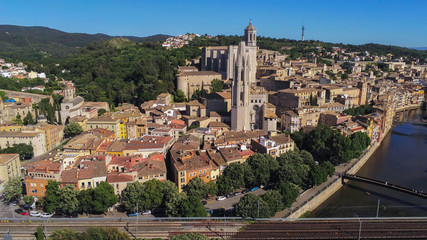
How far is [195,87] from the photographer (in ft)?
115

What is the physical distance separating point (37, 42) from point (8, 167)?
96.5m

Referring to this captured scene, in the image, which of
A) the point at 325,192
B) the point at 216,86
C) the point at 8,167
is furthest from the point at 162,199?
the point at 216,86

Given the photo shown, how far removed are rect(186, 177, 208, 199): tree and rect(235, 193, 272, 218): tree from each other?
→ 227cm

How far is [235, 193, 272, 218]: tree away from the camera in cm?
1484

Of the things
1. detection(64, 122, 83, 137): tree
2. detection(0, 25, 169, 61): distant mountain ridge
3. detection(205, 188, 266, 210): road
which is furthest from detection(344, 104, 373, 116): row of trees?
detection(0, 25, 169, 61): distant mountain ridge

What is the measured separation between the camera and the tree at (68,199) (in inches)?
604

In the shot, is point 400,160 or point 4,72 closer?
point 400,160

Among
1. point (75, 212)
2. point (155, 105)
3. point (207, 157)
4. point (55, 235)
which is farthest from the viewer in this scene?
point (155, 105)

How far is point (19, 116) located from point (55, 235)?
20906 mm

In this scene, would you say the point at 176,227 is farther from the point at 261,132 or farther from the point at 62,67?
the point at 62,67

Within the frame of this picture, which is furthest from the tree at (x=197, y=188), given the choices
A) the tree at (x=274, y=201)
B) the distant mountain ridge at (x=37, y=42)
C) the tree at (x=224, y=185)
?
the distant mountain ridge at (x=37, y=42)

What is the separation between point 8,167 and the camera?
62.3 feet

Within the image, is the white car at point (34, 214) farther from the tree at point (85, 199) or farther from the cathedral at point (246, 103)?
the cathedral at point (246, 103)

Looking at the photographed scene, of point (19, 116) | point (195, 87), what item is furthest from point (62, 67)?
point (195, 87)
